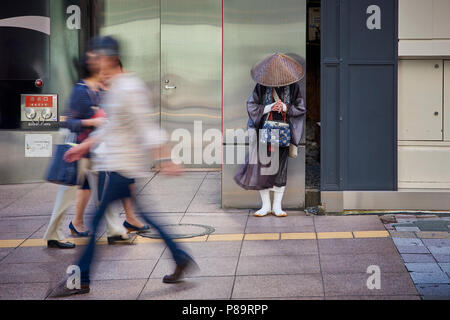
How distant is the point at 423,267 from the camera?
6.29m

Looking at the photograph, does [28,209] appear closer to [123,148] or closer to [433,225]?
[123,148]

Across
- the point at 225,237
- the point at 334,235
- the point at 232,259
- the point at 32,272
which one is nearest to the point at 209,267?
the point at 232,259

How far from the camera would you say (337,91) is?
883 centimetres

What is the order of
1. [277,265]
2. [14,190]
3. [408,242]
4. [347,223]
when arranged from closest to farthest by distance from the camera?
1. [277,265]
2. [408,242]
3. [347,223]
4. [14,190]

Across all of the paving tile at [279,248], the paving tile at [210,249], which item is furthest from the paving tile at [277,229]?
the paving tile at [210,249]

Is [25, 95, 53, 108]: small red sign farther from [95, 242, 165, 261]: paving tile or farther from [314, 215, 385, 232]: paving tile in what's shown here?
[314, 215, 385, 232]: paving tile

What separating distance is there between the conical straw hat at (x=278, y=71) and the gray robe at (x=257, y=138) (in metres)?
0.22

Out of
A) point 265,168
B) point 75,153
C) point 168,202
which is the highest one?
point 75,153

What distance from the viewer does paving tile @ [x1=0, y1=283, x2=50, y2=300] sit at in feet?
19.2

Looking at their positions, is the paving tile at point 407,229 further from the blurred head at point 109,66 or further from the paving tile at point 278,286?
the blurred head at point 109,66

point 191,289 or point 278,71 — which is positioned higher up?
point 278,71

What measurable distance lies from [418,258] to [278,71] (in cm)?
293

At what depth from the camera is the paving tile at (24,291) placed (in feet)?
19.2
